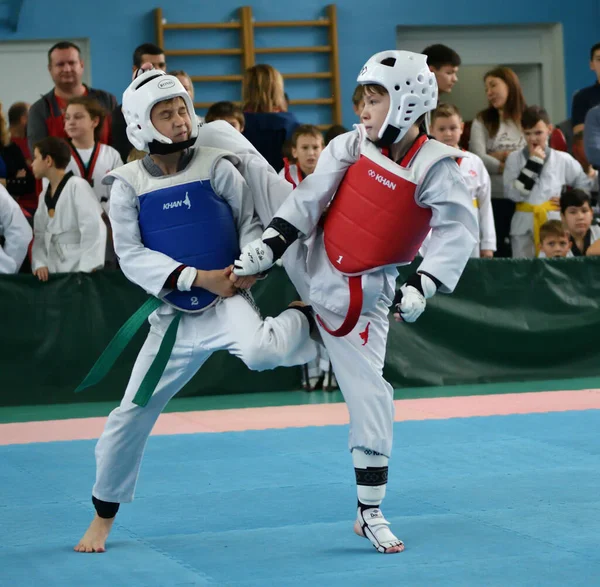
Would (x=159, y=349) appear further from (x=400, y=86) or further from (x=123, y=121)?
(x=123, y=121)

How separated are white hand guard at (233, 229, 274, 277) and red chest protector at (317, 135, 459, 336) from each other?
0.27 m

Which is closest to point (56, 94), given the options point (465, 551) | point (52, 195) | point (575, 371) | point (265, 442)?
point (52, 195)

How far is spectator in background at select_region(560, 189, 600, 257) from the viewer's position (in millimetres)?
7961

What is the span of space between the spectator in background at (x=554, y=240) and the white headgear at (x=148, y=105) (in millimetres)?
4817

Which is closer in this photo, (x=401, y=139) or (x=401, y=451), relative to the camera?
(x=401, y=139)

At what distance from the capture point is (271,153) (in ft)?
24.1

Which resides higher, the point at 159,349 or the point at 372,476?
the point at 159,349

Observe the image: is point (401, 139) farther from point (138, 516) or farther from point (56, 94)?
point (56, 94)

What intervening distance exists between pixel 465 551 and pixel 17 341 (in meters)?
4.29

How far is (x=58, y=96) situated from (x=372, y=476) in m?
4.70

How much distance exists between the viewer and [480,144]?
830cm

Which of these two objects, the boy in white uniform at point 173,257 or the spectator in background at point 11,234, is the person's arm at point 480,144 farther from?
the boy in white uniform at point 173,257

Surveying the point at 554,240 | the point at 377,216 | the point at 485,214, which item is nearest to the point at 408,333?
the point at 485,214

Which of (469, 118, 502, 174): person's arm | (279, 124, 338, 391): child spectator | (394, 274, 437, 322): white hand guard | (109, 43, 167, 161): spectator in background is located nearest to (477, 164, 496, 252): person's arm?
(469, 118, 502, 174): person's arm
